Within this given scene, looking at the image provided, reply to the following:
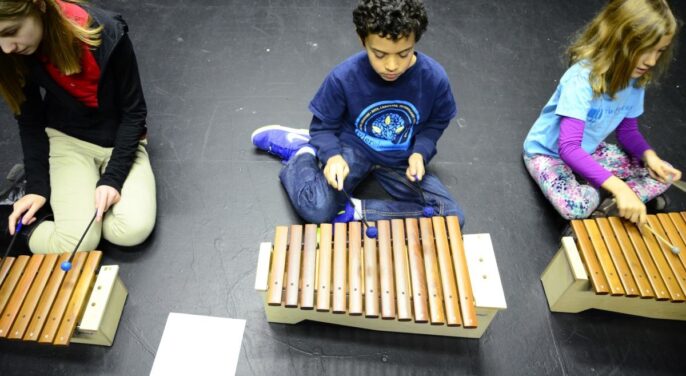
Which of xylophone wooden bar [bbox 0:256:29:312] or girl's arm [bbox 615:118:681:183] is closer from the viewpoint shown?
xylophone wooden bar [bbox 0:256:29:312]

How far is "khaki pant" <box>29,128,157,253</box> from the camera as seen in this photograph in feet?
7.08

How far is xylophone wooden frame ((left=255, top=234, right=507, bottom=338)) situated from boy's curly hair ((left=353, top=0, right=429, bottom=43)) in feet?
3.03

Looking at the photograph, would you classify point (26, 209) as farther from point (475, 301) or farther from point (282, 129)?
point (475, 301)

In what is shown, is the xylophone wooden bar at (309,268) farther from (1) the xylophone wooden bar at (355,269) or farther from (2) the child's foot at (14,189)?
(2) the child's foot at (14,189)

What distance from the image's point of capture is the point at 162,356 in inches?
80.4

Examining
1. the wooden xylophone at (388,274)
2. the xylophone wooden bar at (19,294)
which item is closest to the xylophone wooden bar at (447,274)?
the wooden xylophone at (388,274)

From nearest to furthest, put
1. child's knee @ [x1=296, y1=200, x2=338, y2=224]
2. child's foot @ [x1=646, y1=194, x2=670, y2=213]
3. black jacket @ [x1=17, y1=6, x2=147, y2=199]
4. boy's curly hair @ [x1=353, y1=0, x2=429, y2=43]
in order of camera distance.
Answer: boy's curly hair @ [x1=353, y1=0, x2=429, y2=43]
black jacket @ [x1=17, y1=6, x2=147, y2=199]
child's knee @ [x1=296, y1=200, x2=338, y2=224]
child's foot @ [x1=646, y1=194, x2=670, y2=213]

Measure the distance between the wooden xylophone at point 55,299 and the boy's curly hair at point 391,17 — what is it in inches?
59.4

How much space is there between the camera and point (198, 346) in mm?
2068

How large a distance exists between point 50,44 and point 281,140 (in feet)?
3.97

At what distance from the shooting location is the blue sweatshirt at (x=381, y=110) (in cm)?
204

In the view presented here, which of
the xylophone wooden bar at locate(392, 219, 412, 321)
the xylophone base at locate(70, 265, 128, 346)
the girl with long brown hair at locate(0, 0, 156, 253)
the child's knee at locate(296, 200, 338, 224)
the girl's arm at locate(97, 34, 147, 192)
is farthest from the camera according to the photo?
the child's knee at locate(296, 200, 338, 224)

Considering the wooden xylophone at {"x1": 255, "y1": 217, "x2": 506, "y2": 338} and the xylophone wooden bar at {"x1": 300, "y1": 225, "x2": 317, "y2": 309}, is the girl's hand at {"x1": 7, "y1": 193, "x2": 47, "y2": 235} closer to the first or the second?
the wooden xylophone at {"x1": 255, "y1": 217, "x2": 506, "y2": 338}

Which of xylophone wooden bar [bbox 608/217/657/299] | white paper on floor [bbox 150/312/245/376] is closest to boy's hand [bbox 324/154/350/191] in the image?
white paper on floor [bbox 150/312/245/376]
